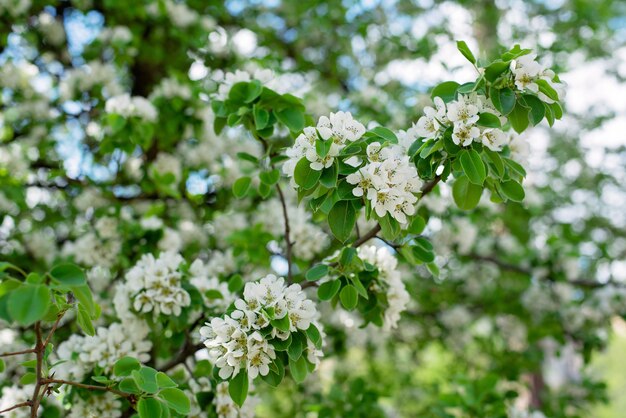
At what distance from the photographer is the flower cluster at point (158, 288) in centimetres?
212

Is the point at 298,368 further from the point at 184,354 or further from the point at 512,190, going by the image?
the point at 512,190

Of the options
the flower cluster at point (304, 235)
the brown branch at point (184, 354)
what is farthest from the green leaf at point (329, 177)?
the flower cluster at point (304, 235)

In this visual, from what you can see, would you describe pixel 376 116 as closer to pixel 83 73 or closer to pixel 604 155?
pixel 83 73

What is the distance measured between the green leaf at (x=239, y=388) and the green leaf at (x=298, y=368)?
13 cm

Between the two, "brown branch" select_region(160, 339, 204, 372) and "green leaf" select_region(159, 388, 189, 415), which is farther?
"brown branch" select_region(160, 339, 204, 372)

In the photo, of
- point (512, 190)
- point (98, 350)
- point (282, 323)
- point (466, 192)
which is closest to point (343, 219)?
point (282, 323)

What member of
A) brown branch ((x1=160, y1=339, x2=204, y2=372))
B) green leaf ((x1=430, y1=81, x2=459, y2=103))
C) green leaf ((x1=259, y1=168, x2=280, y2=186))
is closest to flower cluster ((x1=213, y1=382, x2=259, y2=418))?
brown branch ((x1=160, y1=339, x2=204, y2=372))

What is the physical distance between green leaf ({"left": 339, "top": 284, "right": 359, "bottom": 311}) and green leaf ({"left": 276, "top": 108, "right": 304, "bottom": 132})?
1.85 ft

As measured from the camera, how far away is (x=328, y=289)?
6.14 ft

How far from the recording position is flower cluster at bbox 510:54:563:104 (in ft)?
5.41

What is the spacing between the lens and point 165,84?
3.59 meters

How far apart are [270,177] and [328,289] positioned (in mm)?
561

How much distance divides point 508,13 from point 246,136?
12.5 ft

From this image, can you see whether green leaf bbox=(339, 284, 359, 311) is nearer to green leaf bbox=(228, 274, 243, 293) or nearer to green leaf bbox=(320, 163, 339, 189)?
green leaf bbox=(320, 163, 339, 189)
